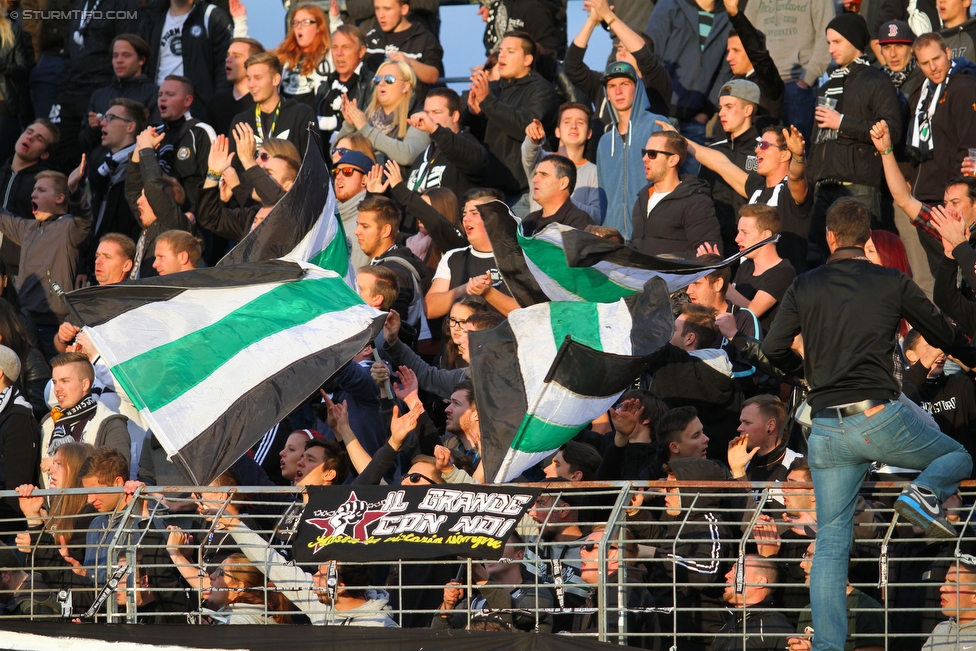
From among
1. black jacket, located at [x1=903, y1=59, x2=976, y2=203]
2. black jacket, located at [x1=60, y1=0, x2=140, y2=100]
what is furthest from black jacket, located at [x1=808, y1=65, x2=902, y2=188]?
black jacket, located at [x1=60, y1=0, x2=140, y2=100]

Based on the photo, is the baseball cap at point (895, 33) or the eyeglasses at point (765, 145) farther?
the baseball cap at point (895, 33)

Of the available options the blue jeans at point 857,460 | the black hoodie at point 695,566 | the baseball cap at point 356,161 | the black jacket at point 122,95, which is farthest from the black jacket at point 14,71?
the blue jeans at point 857,460

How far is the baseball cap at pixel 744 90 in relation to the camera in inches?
486

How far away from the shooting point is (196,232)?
13.2 meters

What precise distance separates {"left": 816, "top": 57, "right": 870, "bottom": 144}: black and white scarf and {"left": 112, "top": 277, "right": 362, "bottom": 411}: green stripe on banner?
532cm

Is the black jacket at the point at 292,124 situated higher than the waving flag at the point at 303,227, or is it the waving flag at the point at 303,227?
the black jacket at the point at 292,124

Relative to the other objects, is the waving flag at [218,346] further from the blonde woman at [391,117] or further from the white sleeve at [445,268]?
the blonde woman at [391,117]

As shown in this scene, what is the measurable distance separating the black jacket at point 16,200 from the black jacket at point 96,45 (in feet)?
6.34

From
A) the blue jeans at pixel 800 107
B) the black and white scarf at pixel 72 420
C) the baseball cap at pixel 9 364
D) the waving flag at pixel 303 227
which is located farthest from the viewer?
the blue jeans at pixel 800 107

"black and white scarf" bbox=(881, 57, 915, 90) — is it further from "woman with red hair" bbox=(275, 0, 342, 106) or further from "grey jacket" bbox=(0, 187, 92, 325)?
"grey jacket" bbox=(0, 187, 92, 325)

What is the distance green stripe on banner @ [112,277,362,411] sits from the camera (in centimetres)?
734

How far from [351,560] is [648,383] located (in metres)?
3.48

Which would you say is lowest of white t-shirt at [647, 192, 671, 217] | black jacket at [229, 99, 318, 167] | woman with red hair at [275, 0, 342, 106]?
white t-shirt at [647, 192, 671, 217]

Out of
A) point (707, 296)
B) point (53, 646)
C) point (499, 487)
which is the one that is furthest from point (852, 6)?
point (53, 646)
